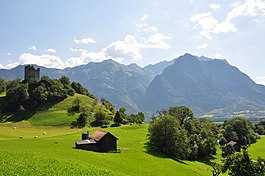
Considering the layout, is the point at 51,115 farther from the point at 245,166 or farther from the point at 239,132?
the point at 245,166

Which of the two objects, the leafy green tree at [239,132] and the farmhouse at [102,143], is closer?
the farmhouse at [102,143]

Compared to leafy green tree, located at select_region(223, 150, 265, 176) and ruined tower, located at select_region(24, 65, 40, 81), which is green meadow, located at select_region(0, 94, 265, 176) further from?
ruined tower, located at select_region(24, 65, 40, 81)

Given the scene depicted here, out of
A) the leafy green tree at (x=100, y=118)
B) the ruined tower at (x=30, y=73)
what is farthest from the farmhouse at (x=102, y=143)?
the ruined tower at (x=30, y=73)

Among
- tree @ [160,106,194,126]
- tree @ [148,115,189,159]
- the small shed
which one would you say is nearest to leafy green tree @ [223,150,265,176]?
tree @ [148,115,189,159]

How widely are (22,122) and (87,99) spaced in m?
41.5

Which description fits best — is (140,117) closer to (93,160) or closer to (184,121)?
(184,121)

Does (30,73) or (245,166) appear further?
(30,73)

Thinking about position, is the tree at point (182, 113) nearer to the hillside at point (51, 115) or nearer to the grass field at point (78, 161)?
the grass field at point (78, 161)

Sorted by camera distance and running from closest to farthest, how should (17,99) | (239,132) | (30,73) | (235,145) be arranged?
(235,145)
(239,132)
(17,99)
(30,73)

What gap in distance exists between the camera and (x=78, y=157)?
5819cm

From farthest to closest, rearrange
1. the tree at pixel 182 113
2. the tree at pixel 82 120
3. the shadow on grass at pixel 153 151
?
the tree at pixel 82 120
the tree at pixel 182 113
the shadow on grass at pixel 153 151

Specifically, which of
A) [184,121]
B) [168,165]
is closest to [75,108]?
[184,121]

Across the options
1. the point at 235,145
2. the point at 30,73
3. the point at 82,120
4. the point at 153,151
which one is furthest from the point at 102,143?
the point at 30,73

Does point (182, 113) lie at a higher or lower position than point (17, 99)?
lower
